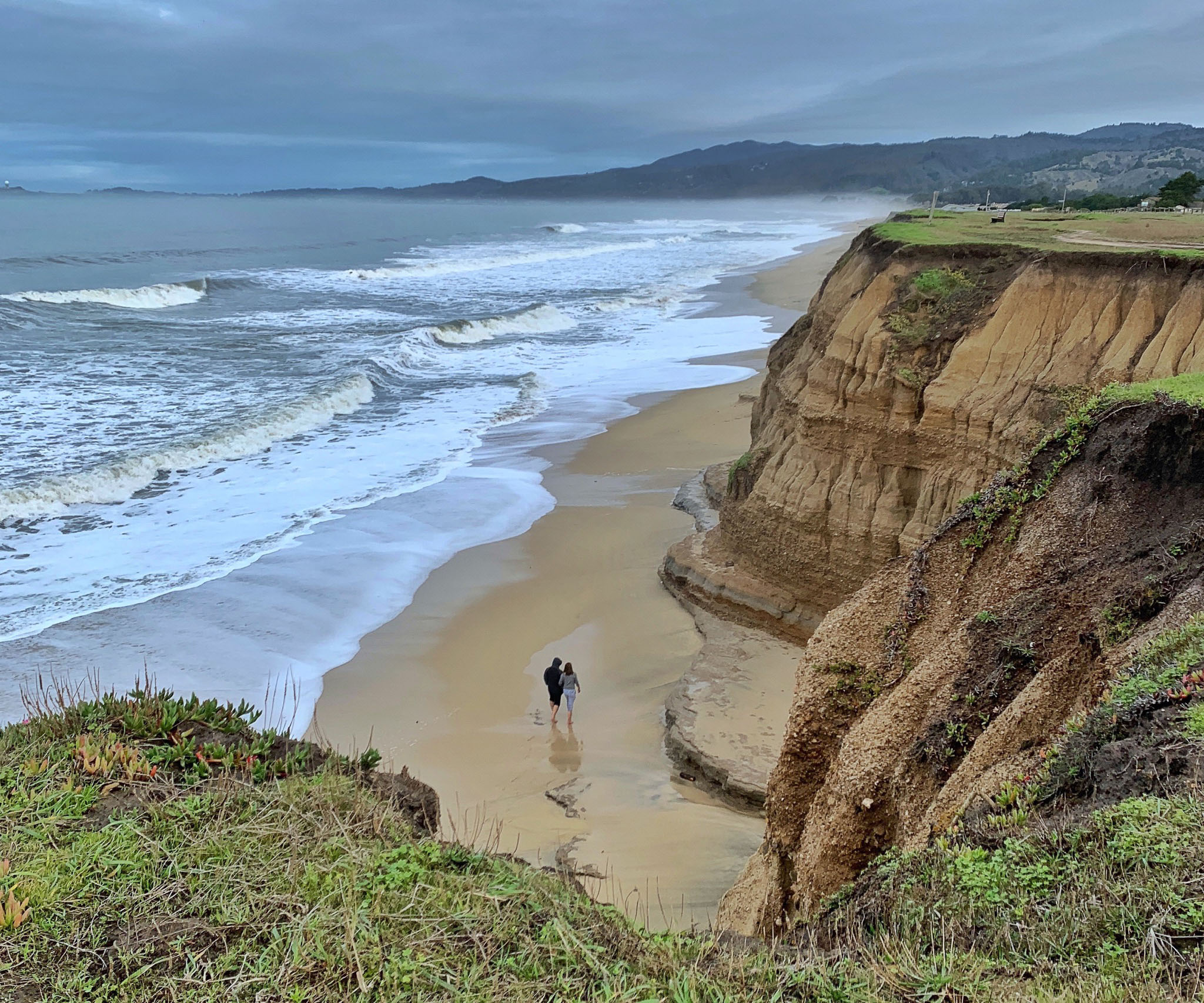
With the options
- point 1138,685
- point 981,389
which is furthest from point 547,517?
point 1138,685

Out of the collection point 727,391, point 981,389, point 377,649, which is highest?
point 981,389

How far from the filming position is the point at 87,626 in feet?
43.3

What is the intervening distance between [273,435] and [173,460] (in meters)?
3.08

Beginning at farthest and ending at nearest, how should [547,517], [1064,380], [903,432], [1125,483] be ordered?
[547,517] < [903,432] < [1064,380] < [1125,483]

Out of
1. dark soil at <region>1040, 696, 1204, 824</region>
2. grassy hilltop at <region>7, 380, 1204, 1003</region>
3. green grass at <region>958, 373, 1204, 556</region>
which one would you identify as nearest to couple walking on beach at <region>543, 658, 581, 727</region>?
green grass at <region>958, 373, 1204, 556</region>

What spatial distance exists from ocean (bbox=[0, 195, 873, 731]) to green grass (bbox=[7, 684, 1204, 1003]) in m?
5.95

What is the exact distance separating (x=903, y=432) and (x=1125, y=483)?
5.57 metres

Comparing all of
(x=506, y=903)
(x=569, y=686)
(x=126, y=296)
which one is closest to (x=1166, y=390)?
(x=506, y=903)

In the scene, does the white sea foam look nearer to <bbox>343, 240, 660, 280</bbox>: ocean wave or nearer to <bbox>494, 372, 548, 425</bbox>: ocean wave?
<bbox>343, 240, 660, 280</bbox>: ocean wave

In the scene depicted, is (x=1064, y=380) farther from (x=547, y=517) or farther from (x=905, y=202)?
(x=905, y=202)

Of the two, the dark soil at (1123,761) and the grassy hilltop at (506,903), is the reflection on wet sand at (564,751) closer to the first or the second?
the grassy hilltop at (506,903)

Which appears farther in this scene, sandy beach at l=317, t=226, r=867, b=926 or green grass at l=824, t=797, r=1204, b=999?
sandy beach at l=317, t=226, r=867, b=926

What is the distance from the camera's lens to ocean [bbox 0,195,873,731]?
1342 cm

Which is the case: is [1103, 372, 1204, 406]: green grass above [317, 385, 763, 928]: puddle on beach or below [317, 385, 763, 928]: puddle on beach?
above
